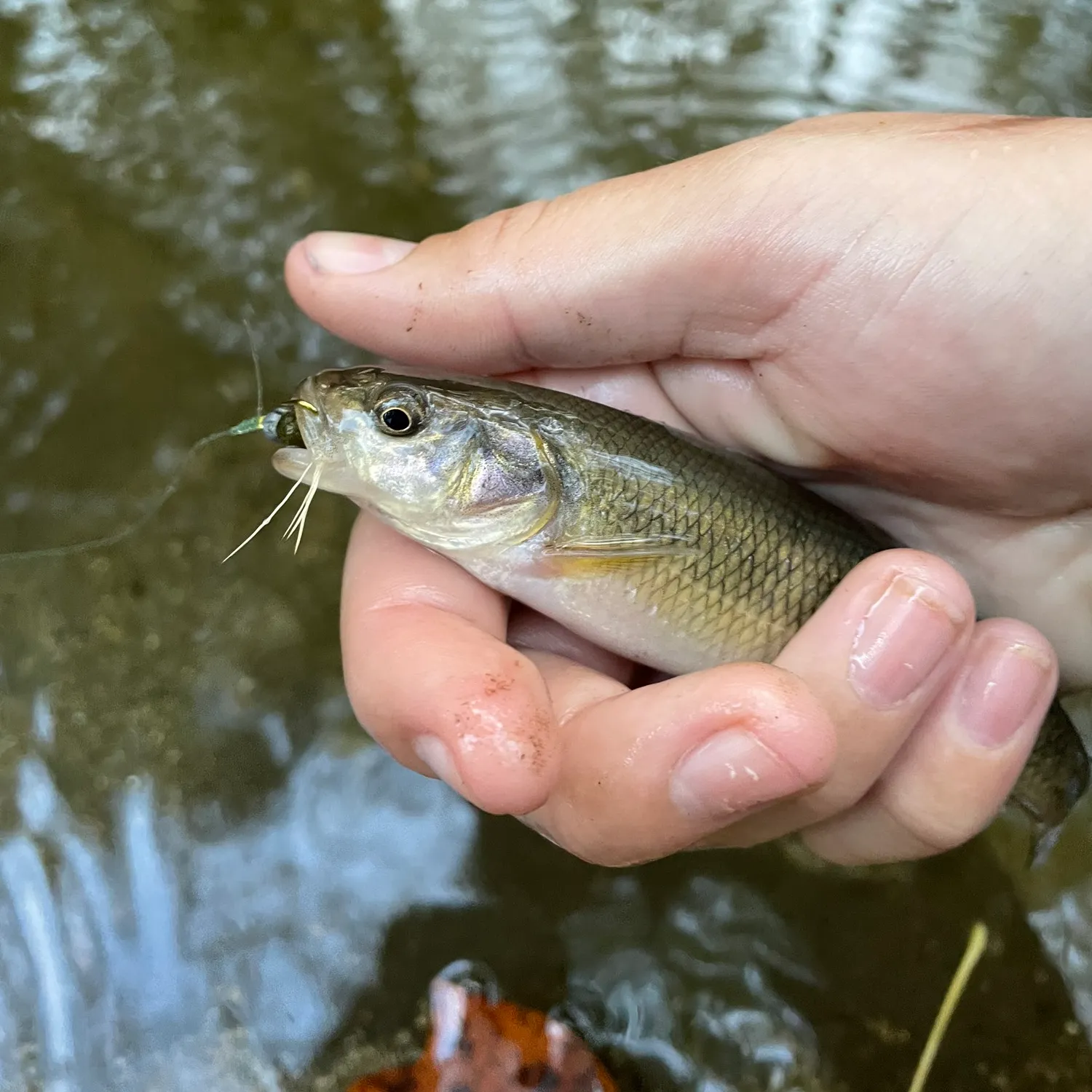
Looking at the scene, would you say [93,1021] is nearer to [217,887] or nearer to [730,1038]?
[217,887]

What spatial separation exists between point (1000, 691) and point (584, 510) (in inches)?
29.8

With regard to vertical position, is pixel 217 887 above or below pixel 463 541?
below

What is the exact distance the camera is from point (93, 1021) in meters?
2.03

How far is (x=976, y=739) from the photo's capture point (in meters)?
1.54

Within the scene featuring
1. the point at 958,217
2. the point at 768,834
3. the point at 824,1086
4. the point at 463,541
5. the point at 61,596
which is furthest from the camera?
the point at 61,596

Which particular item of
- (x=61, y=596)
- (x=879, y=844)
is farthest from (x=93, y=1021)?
(x=879, y=844)

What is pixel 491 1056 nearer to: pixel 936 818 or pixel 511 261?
pixel 936 818

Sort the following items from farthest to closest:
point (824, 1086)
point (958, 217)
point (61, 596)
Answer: point (61, 596)
point (824, 1086)
point (958, 217)

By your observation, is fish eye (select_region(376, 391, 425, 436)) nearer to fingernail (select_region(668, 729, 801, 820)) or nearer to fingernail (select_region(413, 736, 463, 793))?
fingernail (select_region(413, 736, 463, 793))

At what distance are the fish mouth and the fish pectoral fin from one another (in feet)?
1.18

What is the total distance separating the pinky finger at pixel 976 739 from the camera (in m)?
1.52

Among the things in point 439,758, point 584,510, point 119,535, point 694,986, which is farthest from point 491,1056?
point 119,535

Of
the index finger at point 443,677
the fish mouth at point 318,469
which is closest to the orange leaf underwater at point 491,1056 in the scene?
the index finger at point 443,677

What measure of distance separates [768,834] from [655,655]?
16.1 inches
